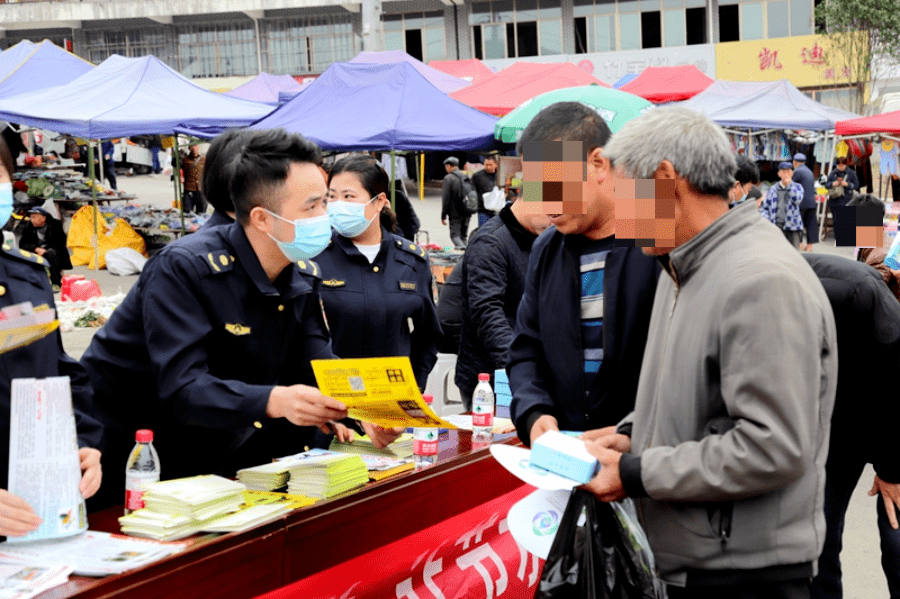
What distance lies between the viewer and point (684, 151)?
6.06ft

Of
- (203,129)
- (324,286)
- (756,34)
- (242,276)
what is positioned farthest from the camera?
(756,34)

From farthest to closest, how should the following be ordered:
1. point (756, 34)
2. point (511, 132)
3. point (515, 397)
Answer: point (756, 34) → point (511, 132) → point (515, 397)

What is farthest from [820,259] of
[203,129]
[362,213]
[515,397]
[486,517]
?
[203,129]

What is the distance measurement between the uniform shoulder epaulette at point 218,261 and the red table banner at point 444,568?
0.89 metres

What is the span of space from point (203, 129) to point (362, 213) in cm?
1028

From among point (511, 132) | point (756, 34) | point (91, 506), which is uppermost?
point (756, 34)

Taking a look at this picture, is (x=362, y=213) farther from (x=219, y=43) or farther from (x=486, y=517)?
(x=219, y=43)

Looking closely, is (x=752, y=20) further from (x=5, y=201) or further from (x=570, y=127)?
(x=5, y=201)

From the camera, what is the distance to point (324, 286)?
13.7 feet

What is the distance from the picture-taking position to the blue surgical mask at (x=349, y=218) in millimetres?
4223

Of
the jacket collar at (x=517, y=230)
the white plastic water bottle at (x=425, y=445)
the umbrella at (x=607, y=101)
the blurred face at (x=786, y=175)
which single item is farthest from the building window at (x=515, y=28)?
the white plastic water bottle at (x=425, y=445)

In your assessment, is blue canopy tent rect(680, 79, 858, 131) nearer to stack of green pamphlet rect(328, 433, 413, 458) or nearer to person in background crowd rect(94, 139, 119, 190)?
stack of green pamphlet rect(328, 433, 413, 458)

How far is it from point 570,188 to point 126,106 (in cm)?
1282

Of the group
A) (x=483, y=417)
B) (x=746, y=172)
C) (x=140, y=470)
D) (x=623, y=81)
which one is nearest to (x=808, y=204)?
(x=623, y=81)
